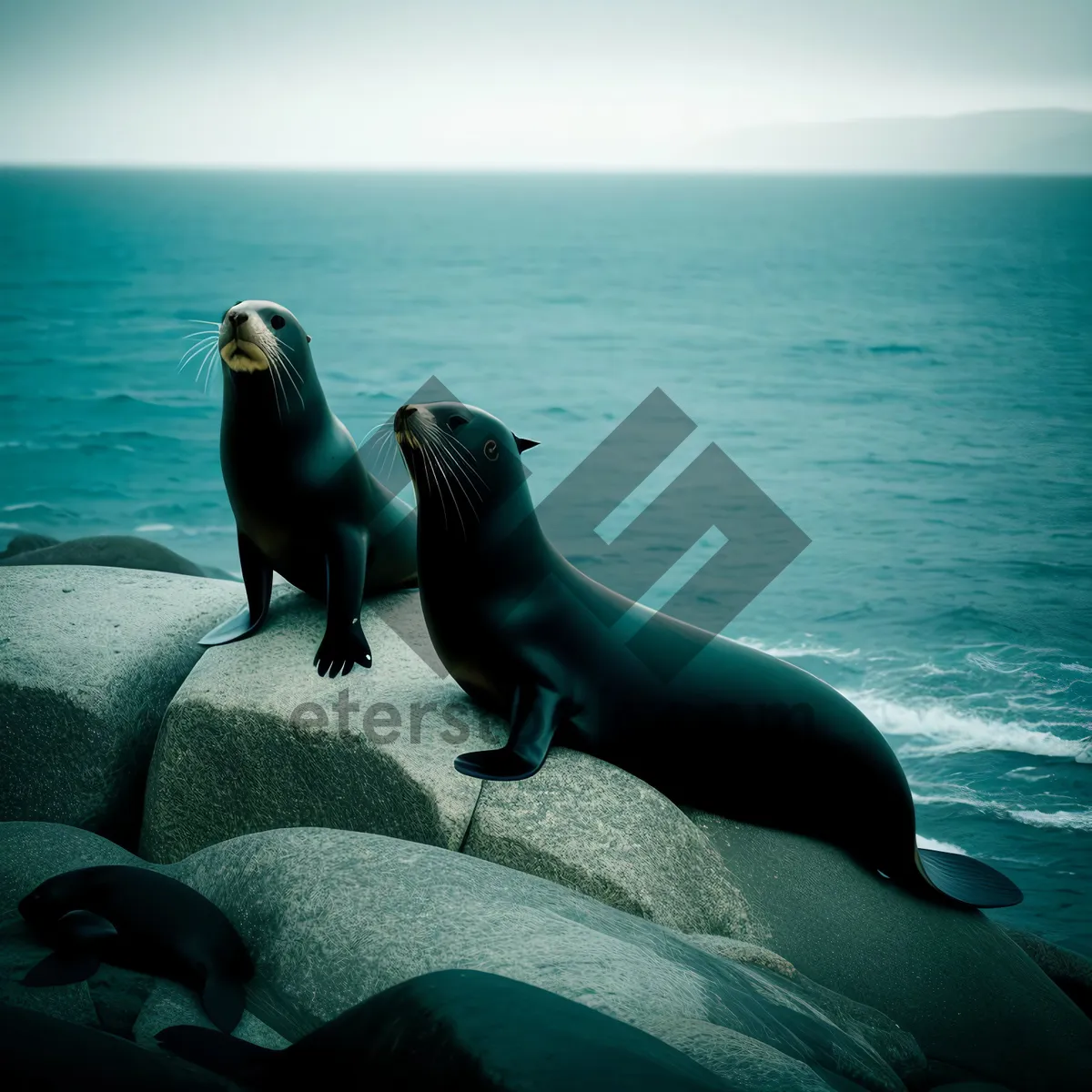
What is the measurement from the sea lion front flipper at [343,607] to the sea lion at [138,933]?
1.33m

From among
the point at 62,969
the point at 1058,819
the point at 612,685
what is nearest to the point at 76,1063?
the point at 62,969

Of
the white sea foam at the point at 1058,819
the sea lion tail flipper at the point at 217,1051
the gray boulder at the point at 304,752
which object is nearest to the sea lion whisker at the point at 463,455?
the gray boulder at the point at 304,752

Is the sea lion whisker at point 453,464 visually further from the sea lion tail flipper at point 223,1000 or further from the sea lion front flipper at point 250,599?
the sea lion tail flipper at point 223,1000

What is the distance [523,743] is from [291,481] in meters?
1.45

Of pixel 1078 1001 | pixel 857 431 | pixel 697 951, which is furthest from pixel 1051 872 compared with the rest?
pixel 857 431

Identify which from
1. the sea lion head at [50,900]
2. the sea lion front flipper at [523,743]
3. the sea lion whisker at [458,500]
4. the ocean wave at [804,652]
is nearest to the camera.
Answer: the sea lion head at [50,900]

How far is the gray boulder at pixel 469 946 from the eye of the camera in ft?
8.17

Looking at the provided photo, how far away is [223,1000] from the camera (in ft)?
8.63

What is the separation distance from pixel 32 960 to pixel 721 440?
2057cm

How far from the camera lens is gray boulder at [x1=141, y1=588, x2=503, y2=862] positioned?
3.71 m

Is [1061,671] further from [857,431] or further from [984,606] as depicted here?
[857,431]

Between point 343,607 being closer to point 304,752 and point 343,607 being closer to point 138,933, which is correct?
point 304,752

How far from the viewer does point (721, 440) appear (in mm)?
22484

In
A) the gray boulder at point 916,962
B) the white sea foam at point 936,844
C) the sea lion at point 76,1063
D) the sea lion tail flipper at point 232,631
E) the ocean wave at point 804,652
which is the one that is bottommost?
the white sea foam at point 936,844
